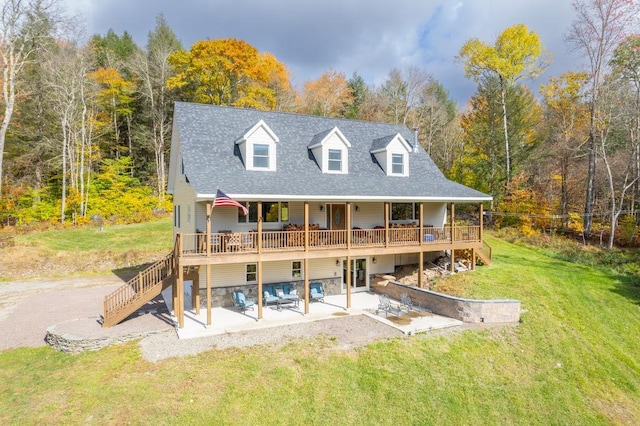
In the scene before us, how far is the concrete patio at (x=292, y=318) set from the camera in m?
13.9

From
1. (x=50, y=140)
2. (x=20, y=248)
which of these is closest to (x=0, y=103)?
(x=50, y=140)

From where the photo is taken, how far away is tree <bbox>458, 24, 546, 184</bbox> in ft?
102

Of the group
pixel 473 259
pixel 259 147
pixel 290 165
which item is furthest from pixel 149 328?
pixel 473 259

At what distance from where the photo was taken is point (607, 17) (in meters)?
25.1

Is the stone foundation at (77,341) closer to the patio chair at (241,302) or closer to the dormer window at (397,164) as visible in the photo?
the patio chair at (241,302)

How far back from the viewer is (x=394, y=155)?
68.5ft

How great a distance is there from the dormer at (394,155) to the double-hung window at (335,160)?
9.62 feet

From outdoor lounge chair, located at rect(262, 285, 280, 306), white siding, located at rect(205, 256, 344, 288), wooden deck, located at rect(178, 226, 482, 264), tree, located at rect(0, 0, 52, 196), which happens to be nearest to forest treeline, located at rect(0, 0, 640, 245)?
tree, located at rect(0, 0, 52, 196)

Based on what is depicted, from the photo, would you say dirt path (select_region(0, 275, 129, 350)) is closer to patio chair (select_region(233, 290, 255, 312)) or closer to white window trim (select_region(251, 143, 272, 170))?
patio chair (select_region(233, 290, 255, 312))

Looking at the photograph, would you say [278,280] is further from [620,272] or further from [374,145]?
[620,272]

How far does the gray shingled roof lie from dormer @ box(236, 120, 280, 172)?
0.43m

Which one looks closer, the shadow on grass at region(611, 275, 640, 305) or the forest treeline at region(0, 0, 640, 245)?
the shadow on grass at region(611, 275, 640, 305)

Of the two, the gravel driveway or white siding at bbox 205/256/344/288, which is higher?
white siding at bbox 205/256/344/288

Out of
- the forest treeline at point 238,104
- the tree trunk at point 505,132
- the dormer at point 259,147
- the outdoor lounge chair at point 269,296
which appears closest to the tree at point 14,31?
the forest treeline at point 238,104
